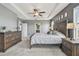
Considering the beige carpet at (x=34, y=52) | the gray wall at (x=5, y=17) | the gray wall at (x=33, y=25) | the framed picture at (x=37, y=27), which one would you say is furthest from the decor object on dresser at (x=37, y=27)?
the beige carpet at (x=34, y=52)

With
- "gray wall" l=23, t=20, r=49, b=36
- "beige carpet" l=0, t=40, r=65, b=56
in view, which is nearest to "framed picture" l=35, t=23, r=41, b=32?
"gray wall" l=23, t=20, r=49, b=36

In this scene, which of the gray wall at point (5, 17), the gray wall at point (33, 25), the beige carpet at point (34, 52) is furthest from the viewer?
the gray wall at point (33, 25)

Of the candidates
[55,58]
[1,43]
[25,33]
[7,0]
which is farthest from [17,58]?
[25,33]

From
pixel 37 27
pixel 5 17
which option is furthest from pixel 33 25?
pixel 5 17

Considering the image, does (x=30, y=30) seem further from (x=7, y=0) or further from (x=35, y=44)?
(x=7, y=0)

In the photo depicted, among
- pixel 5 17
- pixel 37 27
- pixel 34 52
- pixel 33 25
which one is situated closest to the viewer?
pixel 34 52

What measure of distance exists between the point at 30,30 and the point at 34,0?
14.1 metres

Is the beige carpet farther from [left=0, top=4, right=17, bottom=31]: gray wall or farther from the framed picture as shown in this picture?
the framed picture

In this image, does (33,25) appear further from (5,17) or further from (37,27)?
(5,17)

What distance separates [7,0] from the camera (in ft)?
4.00

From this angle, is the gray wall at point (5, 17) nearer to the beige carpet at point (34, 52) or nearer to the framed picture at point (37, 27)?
the beige carpet at point (34, 52)

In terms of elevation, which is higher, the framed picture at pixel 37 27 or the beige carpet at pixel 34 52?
the framed picture at pixel 37 27

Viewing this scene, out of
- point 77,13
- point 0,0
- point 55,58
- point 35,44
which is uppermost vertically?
point 77,13

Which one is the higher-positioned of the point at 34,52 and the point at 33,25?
the point at 33,25
